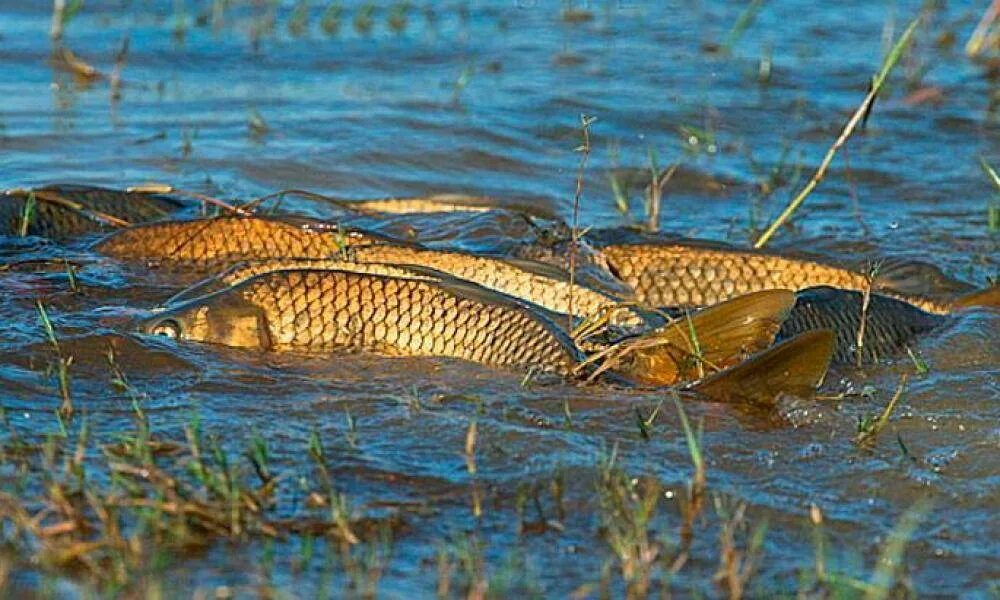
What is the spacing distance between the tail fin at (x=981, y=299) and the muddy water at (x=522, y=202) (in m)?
0.15

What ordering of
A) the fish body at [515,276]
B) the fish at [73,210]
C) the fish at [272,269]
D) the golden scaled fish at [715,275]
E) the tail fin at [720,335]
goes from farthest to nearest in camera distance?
the fish at [73,210], the golden scaled fish at [715,275], the fish body at [515,276], the fish at [272,269], the tail fin at [720,335]

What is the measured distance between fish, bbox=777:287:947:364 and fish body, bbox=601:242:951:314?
1.31 feet

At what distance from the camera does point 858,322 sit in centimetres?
525

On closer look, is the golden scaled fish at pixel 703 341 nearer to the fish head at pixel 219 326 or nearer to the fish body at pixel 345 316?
the fish body at pixel 345 316

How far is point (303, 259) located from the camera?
5449 mm

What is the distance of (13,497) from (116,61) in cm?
689

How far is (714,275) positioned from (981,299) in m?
0.86

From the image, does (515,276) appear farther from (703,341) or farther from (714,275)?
(703,341)

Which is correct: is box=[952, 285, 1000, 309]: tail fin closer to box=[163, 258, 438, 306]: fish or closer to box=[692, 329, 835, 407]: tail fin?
box=[692, 329, 835, 407]: tail fin

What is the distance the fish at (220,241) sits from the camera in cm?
597

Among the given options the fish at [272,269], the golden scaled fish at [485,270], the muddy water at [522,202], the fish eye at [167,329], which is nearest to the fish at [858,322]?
the muddy water at [522,202]

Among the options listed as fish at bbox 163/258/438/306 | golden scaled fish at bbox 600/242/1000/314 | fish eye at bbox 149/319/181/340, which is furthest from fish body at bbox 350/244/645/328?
fish eye at bbox 149/319/181/340

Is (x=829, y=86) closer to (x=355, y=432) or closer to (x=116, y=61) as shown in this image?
(x=116, y=61)

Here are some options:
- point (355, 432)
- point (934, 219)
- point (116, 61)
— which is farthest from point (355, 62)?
point (355, 432)
